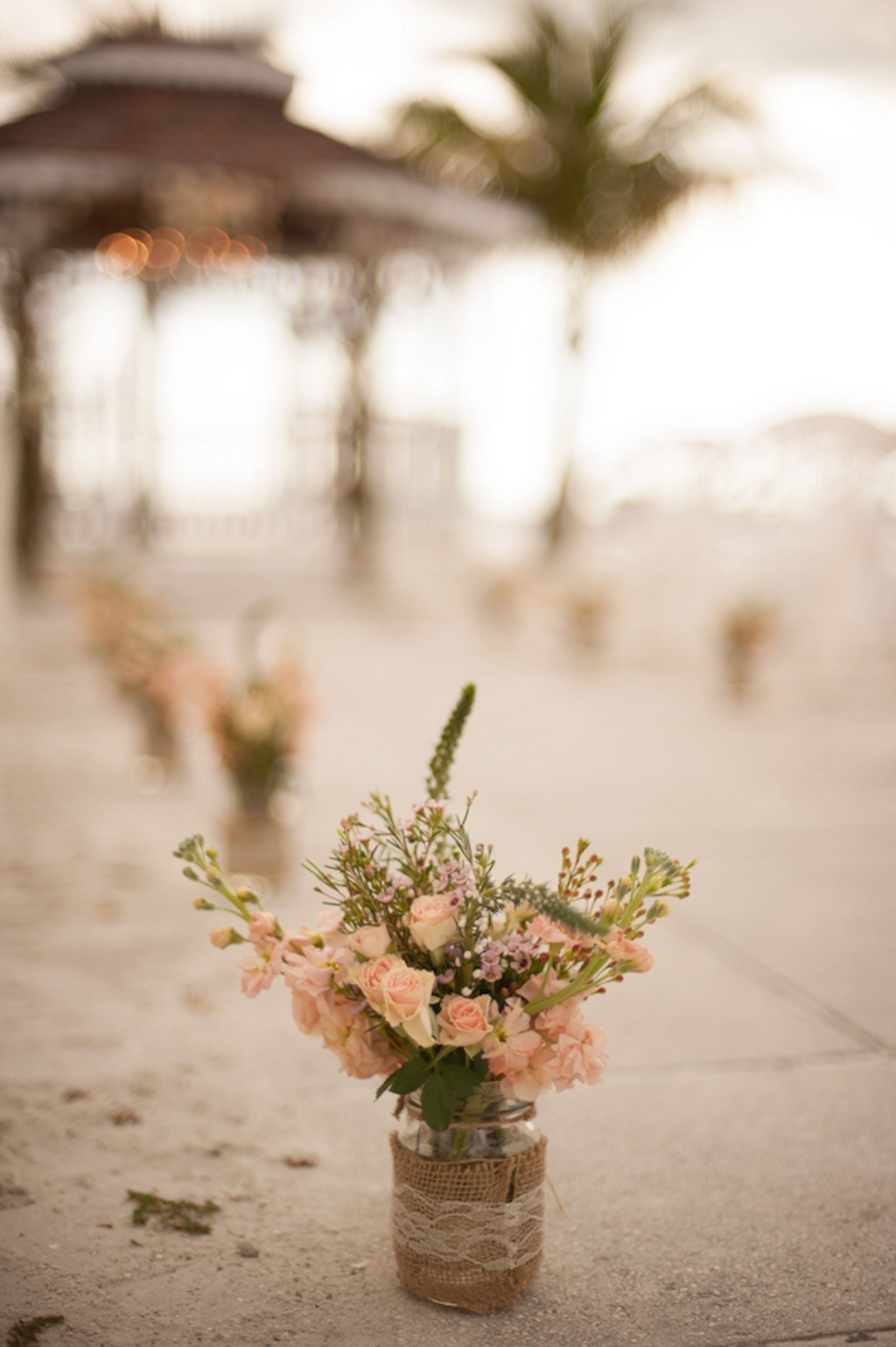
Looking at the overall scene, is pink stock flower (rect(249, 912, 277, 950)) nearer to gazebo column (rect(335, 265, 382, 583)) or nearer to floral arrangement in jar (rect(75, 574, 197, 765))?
floral arrangement in jar (rect(75, 574, 197, 765))

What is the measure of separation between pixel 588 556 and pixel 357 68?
7688 mm

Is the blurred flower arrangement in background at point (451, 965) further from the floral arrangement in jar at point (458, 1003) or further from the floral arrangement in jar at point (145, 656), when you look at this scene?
the floral arrangement in jar at point (145, 656)

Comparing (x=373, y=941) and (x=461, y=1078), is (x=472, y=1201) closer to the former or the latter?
(x=461, y=1078)

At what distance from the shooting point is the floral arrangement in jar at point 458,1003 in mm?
2320

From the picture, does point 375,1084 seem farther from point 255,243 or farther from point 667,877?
point 255,243

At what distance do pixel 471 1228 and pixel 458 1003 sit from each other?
50cm

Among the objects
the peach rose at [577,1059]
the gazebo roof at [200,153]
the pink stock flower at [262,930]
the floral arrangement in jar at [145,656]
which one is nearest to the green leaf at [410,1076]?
the peach rose at [577,1059]

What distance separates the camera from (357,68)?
660 inches

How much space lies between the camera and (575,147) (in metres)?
16.3

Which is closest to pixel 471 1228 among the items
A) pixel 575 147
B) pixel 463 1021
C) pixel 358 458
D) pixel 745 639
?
pixel 463 1021

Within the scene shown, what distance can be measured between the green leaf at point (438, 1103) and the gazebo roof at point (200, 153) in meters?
10.3

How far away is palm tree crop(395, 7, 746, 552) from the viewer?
1598cm

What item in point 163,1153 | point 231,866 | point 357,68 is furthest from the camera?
point 357,68

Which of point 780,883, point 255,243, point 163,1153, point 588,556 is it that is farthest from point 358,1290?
point 255,243
